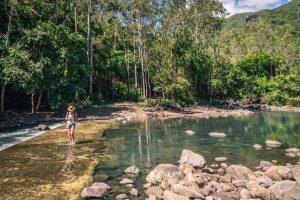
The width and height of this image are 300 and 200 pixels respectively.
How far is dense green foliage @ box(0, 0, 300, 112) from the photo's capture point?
33.2 meters

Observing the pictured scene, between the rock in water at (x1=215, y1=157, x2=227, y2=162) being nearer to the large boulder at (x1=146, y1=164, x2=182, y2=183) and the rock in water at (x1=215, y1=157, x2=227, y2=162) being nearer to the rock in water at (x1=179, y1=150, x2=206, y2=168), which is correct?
the rock in water at (x1=179, y1=150, x2=206, y2=168)

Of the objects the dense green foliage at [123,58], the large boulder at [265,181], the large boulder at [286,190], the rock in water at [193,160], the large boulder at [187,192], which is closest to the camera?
the large boulder at [286,190]

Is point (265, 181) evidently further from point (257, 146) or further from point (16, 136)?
point (16, 136)

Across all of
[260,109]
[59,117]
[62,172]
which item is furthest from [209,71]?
[62,172]

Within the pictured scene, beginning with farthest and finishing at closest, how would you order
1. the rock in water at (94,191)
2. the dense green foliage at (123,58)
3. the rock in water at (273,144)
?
1. the dense green foliage at (123,58)
2. the rock in water at (273,144)
3. the rock in water at (94,191)

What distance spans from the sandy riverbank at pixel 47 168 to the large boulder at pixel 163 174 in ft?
8.45

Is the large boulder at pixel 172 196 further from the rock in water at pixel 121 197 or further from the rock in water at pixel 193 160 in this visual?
the rock in water at pixel 193 160

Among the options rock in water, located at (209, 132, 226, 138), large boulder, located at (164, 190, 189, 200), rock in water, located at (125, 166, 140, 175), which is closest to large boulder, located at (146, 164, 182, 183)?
rock in water, located at (125, 166, 140, 175)

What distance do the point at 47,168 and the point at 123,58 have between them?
4499 cm

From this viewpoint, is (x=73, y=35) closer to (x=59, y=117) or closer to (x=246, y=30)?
(x=59, y=117)

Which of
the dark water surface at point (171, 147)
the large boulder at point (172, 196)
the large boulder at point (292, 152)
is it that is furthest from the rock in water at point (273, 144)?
the large boulder at point (172, 196)

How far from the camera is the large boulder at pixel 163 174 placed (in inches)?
557

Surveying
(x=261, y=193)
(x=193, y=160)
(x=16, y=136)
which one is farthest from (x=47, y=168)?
(x=16, y=136)

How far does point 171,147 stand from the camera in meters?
22.7
